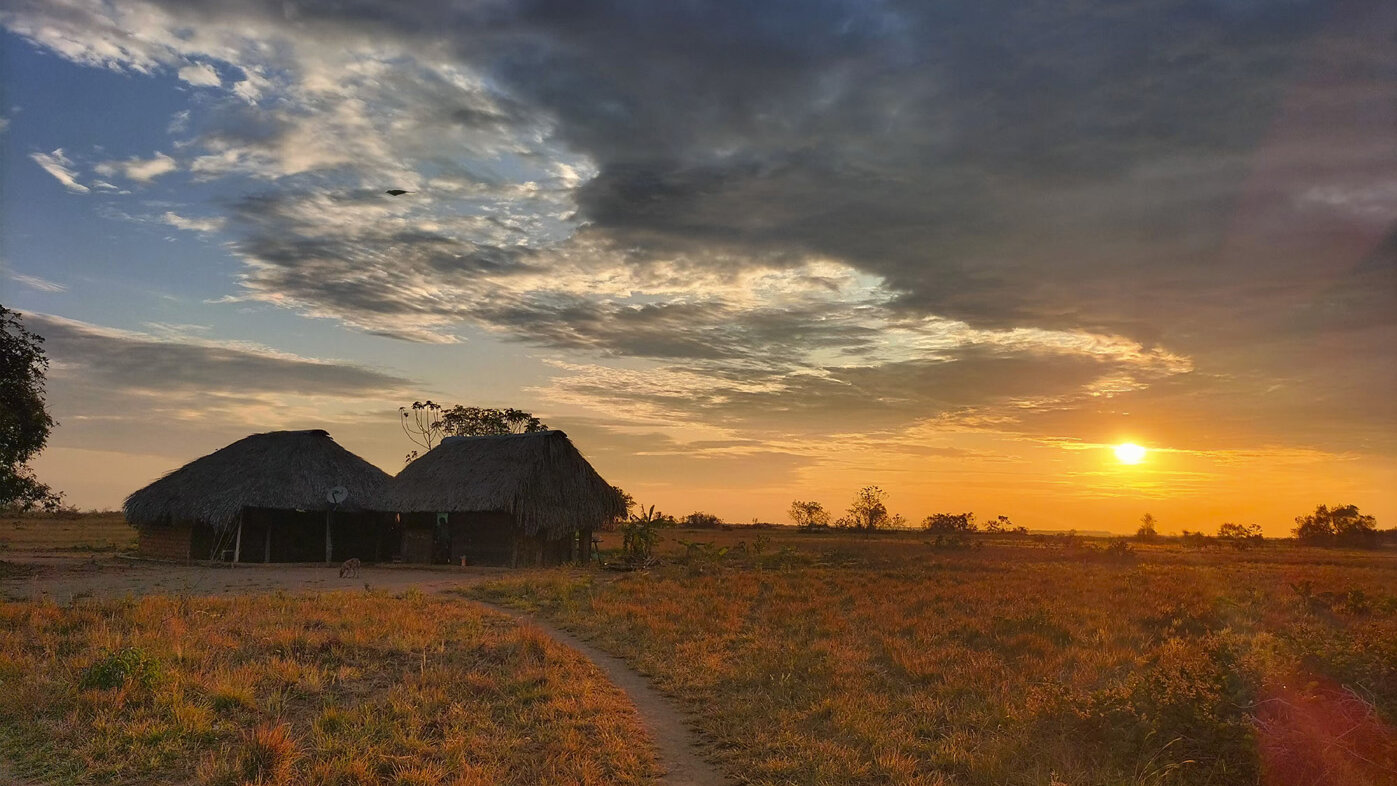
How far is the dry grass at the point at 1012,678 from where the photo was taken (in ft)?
26.1

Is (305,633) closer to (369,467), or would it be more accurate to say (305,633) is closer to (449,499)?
(449,499)

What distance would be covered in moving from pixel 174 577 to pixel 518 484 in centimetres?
1176

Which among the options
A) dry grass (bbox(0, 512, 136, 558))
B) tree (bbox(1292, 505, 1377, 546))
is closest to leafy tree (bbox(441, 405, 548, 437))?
dry grass (bbox(0, 512, 136, 558))

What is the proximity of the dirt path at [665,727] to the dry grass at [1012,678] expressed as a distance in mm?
314

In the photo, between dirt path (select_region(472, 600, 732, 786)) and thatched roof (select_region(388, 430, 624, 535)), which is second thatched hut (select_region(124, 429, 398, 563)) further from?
dirt path (select_region(472, 600, 732, 786))

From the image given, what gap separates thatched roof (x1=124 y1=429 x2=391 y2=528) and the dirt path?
23.5 meters

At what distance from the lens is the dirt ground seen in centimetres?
2133

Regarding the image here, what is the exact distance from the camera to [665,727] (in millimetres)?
9766

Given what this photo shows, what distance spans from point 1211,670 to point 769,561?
93.1ft

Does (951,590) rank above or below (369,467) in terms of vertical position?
below

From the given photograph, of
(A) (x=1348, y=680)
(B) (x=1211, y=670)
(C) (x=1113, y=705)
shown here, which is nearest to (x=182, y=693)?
(C) (x=1113, y=705)

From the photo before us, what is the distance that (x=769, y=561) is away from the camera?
3684 cm

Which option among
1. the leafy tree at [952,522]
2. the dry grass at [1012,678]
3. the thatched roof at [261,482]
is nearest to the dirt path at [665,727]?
the dry grass at [1012,678]

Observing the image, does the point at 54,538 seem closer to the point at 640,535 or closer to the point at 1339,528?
the point at 640,535
